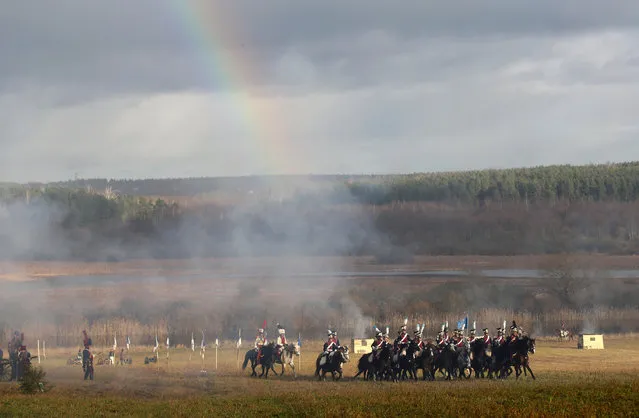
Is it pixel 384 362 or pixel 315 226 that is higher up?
pixel 315 226

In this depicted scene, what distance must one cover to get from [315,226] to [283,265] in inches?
660

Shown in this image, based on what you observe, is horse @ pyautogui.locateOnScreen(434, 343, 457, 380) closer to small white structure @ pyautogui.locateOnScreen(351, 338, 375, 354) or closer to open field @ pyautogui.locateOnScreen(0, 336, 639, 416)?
open field @ pyautogui.locateOnScreen(0, 336, 639, 416)

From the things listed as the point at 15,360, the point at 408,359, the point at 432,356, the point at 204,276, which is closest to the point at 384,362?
the point at 408,359

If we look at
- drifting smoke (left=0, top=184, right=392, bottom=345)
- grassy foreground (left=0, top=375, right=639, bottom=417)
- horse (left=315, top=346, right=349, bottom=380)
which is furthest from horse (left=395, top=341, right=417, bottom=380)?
drifting smoke (left=0, top=184, right=392, bottom=345)

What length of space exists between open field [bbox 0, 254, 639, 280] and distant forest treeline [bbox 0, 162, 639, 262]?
8.24 ft

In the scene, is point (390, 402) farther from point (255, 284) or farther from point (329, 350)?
point (255, 284)

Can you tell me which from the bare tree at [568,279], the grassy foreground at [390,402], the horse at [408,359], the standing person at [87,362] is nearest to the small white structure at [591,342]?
the horse at [408,359]

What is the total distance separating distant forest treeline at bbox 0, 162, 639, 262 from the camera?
134750 millimetres

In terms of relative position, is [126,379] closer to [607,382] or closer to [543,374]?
[543,374]

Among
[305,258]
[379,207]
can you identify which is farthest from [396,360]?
[379,207]

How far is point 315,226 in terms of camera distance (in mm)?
140000

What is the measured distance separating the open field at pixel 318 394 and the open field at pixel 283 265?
6446 centimetres

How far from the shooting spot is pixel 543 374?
163 ft

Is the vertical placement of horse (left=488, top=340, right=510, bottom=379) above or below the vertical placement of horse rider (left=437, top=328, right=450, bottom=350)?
below
